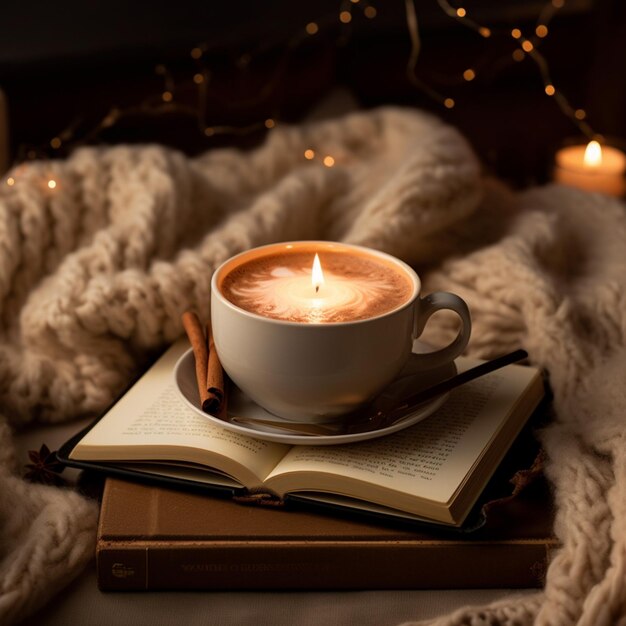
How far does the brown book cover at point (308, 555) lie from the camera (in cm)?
68

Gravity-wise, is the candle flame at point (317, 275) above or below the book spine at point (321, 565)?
above

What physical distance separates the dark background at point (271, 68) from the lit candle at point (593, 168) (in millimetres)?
84

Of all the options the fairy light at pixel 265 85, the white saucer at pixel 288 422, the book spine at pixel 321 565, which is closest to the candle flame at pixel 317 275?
the white saucer at pixel 288 422

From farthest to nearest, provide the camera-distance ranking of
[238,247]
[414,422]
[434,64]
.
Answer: [434,64] < [238,247] < [414,422]

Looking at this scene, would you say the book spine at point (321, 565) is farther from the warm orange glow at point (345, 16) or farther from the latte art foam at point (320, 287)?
the warm orange glow at point (345, 16)

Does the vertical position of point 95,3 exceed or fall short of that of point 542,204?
it exceeds it

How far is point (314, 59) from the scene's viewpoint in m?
1.42

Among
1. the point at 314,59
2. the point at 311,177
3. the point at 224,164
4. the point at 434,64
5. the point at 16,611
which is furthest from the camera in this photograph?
the point at 434,64

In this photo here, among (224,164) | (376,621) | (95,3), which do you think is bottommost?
(376,621)

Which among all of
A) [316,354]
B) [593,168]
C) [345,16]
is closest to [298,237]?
[316,354]

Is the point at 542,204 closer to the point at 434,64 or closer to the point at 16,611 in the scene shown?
the point at 434,64

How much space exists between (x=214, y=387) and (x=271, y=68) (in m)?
0.77

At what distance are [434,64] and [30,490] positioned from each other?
1081 millimetres

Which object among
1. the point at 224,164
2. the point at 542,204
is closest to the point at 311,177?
the point at 224,164
